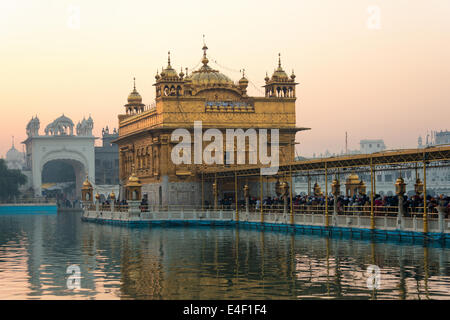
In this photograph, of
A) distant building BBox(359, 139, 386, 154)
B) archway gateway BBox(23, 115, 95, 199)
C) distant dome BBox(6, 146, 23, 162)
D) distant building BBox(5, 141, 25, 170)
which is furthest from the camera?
distant building BBox(359, 139, 386, 154)

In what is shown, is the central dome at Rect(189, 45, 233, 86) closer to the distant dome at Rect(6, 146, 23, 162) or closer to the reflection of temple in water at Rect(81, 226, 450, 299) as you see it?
the reflection of temple in water at Rect(81, 226, 450, 299)

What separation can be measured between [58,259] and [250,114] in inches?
1158

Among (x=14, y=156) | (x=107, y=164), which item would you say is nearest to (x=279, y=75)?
(x=107, y=164)

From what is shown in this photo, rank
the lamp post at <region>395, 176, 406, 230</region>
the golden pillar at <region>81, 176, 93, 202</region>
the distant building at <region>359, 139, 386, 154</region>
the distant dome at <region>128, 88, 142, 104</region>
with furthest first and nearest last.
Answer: the distant building at <region>359, 139, 386, 154</region> < the distant dome at <region>128, 88, 142, 104</region> < the golden pillar at <region>81, 176, 93, 202</region> < the lamp post at <region>395, 176, 406, 230</region>

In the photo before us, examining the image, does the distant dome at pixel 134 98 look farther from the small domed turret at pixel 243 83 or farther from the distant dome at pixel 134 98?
the small domed turret at pixel 243 83

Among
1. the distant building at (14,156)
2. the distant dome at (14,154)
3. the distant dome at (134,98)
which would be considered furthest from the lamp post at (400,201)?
the distant dome at (14,154)

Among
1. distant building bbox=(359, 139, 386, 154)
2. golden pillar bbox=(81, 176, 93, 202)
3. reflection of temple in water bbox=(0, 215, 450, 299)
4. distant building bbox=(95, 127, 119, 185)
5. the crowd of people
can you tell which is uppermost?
distant building bbox=(359, 139, 386, 154)

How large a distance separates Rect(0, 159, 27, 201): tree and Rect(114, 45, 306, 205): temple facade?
33493mm

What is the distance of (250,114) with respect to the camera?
2084 inches

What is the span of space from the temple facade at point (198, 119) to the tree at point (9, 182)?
33493 mm

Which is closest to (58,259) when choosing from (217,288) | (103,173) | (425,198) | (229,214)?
(217,288)

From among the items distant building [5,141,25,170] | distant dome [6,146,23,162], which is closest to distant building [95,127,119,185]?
distant building [5,141,25,170]

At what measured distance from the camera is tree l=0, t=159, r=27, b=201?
8556 centimetres
